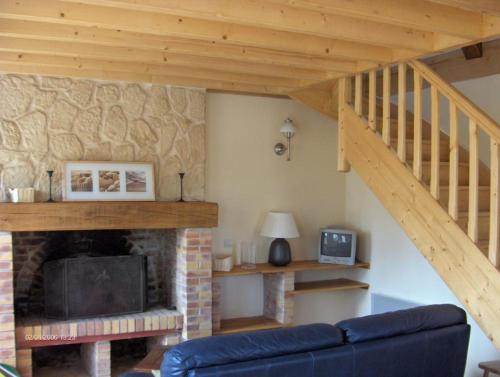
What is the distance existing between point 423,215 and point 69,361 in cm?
336

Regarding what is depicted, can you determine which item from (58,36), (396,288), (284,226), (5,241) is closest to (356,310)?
(396,288)

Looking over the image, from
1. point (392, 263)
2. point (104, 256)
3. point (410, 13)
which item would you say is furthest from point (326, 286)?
point (410, 13)

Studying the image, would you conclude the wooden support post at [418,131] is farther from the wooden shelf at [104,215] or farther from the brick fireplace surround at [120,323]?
the brick fireplace surround at [120,323]

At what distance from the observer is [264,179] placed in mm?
5684

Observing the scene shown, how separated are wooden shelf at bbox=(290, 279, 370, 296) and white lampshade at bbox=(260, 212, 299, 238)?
551mm

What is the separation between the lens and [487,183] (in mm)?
4719

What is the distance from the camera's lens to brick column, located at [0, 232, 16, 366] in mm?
4227

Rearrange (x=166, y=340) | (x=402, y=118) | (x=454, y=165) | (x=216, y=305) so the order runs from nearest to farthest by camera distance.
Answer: (x=454, y=165), (x=402, y=118), (x=166, y=340), (x=216, y=305)

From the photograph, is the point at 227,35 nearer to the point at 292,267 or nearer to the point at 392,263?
the point at 292,267

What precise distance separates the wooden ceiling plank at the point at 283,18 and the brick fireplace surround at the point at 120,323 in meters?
2.30

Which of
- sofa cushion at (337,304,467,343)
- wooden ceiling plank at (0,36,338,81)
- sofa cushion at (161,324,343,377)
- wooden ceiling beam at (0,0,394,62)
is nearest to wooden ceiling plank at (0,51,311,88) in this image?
wooden ceiling plank at (0,36,338,81)

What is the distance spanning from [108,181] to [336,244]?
2380 millimetres

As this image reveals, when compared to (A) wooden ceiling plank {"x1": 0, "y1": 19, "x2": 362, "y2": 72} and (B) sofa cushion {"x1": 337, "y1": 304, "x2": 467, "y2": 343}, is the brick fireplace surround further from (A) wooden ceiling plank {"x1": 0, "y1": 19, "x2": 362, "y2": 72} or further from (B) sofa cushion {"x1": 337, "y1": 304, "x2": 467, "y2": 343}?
(B) sofa cushion {"x1": 337, "y1": 304, "x2": 467, "y2": 343}

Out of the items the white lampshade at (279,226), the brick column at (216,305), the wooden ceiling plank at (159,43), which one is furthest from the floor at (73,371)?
the wooden ceiling plank at (159,43)
